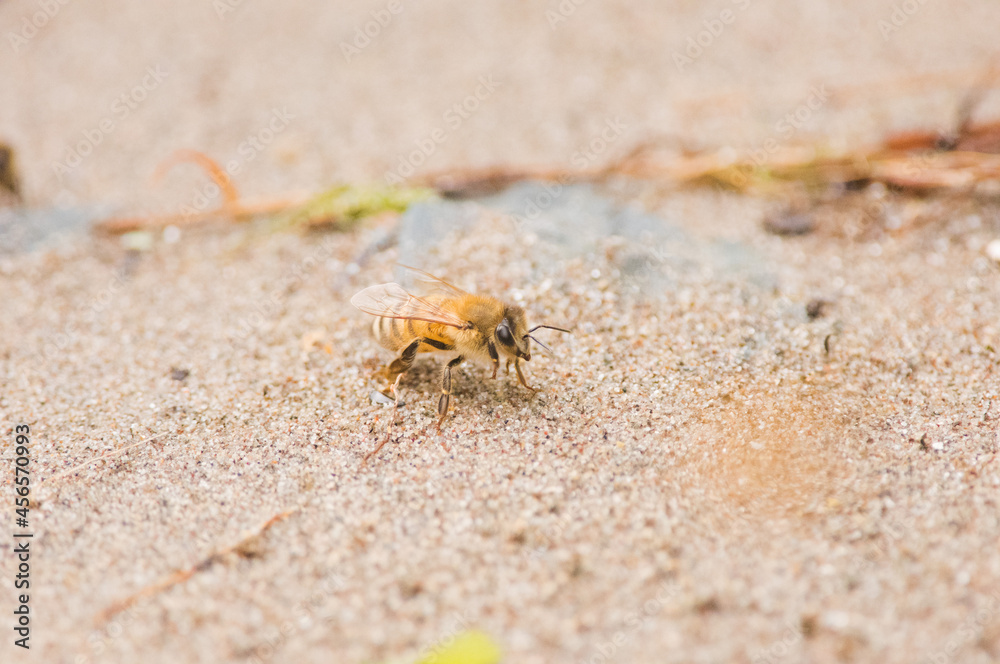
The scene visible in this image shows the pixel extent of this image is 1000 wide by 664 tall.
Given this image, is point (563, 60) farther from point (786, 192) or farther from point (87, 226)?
point (87, 226)

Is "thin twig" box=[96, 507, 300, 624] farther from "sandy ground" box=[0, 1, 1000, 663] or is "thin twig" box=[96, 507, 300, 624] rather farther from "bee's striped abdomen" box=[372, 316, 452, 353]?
"bee's striped abdomen" box=[372, 316, 452, 353]

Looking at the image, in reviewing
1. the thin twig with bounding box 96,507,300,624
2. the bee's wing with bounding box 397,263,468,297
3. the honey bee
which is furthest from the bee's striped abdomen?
the thin twig with bounding box 96,507,300,624

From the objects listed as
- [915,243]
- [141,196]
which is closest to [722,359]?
[915,243]

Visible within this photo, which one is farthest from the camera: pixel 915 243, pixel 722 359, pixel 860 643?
pixel 915 243

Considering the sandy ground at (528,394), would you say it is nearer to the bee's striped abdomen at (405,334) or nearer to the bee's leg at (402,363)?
the bee's leg at (402,363)

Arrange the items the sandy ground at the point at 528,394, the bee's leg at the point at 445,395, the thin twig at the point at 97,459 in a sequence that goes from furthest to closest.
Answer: the bee's leg at the point at 445,395, the thin twig at the point at 97,459, the sandy ground at the point at 528,394

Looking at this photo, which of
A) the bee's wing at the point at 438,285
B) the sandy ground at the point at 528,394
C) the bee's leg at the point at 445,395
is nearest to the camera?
the sandy ground at the point at 528,394

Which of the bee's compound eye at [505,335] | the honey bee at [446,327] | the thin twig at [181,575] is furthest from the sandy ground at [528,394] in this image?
the bee's compound eye at [505,335]
